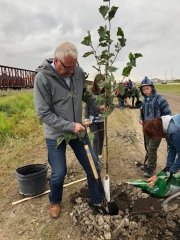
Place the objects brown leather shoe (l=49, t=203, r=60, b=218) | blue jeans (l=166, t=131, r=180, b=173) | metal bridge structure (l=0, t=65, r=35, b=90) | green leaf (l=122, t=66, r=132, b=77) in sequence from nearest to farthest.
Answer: green leaf (l=122, t=66, r=132, b=77)
blue jeans (l=166, t=131, r=180, b=173)
brown leather shoe (l=49, t=203, r=60, b=218)
metal bridge structure (l=0, t=65, r=35, b=90)

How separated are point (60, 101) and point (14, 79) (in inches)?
776

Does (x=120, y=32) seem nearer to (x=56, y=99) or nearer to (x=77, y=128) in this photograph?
(x=56, y=99)

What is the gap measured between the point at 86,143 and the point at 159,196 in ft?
4.63

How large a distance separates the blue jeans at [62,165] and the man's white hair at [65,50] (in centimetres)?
100

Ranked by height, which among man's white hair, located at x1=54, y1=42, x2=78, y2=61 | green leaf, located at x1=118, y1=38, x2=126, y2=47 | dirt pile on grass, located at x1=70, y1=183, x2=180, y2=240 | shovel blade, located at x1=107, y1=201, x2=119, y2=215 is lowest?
dirt pile on grass, located at x1=70, y1=183, x2=180, y2=240

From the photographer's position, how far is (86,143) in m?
2.86

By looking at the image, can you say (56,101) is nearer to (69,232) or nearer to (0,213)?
(69,232)

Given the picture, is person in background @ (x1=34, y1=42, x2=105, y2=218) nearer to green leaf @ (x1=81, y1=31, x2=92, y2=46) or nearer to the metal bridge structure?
green leaf @ (x1=81, y1=31, x2=92, y2=46)

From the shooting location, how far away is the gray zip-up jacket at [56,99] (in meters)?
2.54

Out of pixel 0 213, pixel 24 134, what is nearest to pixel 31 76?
pixel 24 134

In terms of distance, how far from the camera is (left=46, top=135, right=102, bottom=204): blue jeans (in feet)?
9.14

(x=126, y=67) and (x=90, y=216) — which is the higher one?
(x=126, y=67)

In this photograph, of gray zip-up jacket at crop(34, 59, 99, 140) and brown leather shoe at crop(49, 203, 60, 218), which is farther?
brown leather shoe at crop(49, 203, 60, 218)

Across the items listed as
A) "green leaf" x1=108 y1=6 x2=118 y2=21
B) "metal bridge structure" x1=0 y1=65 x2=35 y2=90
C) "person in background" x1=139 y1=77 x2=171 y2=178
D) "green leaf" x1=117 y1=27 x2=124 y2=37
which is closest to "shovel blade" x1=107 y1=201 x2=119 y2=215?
"person in background" x1=139 y1=77 x2=171 y2=178
